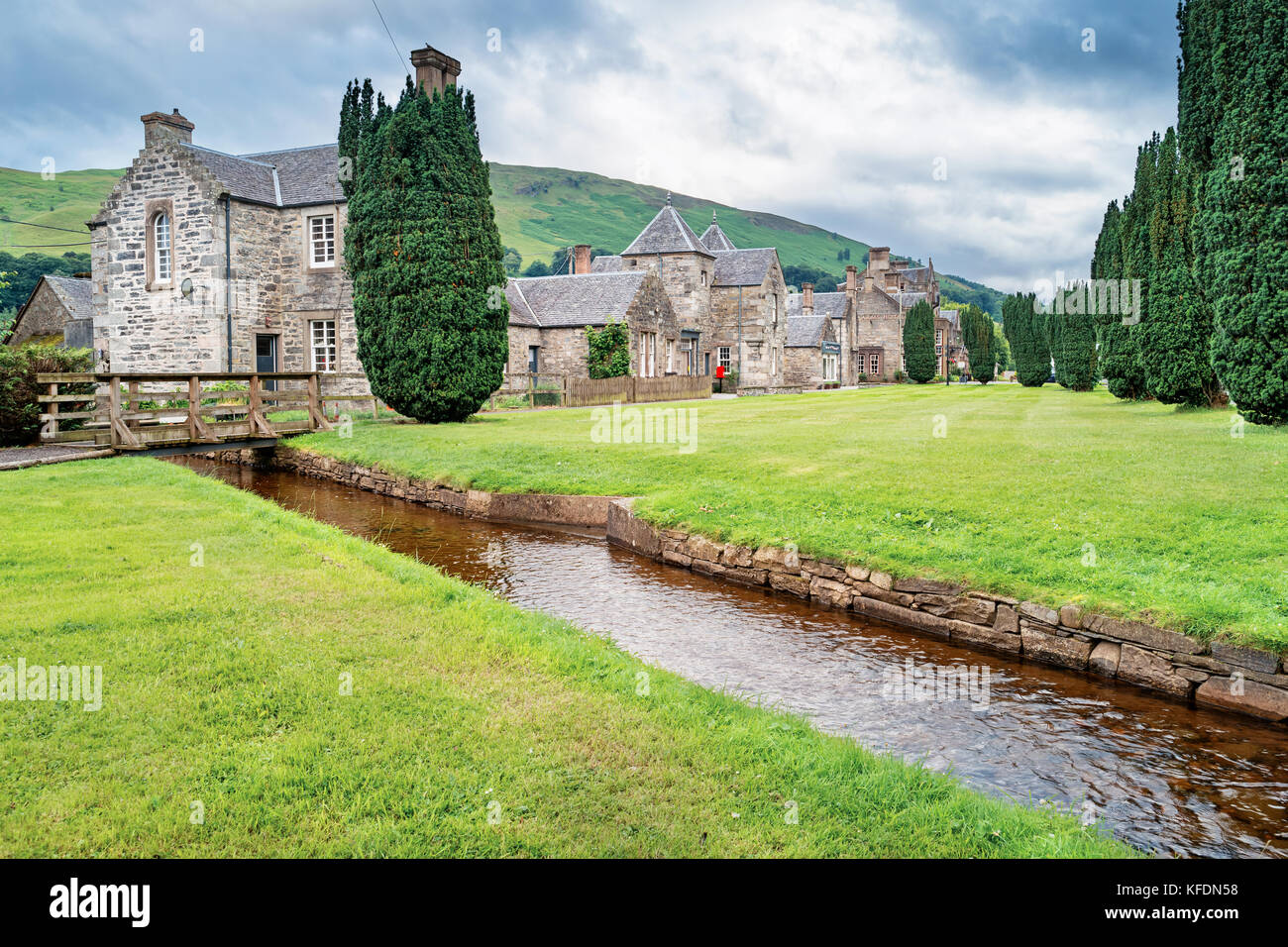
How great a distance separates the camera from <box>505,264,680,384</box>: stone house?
4428cm

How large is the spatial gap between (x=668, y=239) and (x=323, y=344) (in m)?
30.5

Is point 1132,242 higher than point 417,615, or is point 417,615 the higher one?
point 1132,242

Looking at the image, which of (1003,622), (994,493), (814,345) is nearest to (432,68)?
(994,493)

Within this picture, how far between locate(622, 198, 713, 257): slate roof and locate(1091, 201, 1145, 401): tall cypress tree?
26310 mm

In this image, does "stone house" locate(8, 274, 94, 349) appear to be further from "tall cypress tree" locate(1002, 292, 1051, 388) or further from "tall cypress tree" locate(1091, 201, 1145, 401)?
"tall cypress tree" locate(1002, 292, 1051, 388)

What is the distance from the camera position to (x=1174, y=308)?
84.0ft

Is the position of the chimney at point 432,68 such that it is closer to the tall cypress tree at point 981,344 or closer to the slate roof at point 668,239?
the slate roof at point 668,239

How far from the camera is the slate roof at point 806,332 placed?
72375 millimetres

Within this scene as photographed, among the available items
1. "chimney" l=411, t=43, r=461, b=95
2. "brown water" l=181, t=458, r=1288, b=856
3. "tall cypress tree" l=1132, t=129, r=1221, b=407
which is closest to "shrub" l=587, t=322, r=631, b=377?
"chimney" l=411, t=43, r=461, b=95

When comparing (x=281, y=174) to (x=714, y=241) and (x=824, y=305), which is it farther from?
(x=824, y=305)

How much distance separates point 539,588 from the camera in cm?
1068

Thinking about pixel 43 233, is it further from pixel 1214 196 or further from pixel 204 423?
pixel 1214 196
